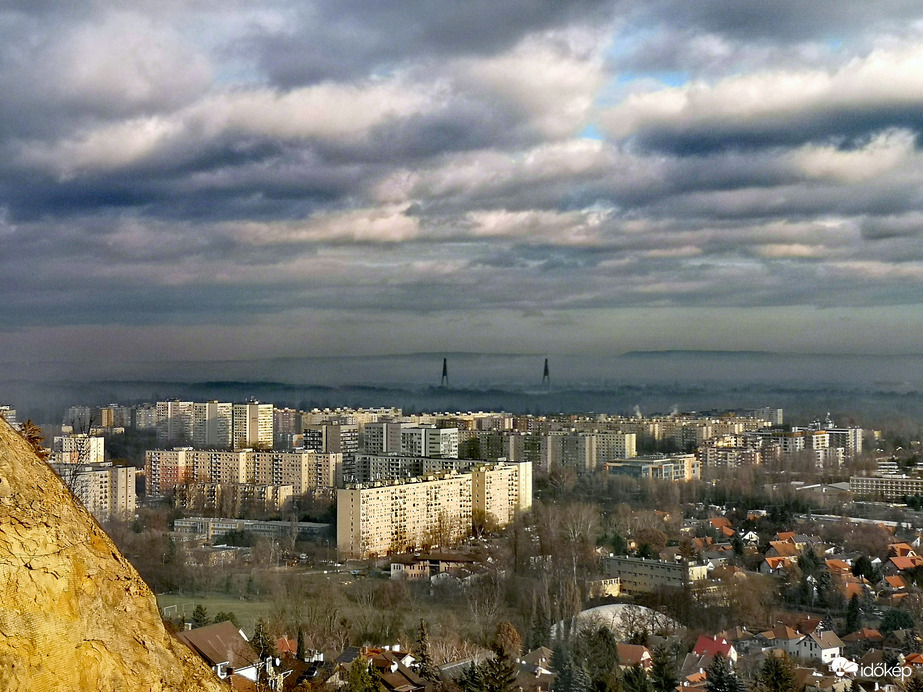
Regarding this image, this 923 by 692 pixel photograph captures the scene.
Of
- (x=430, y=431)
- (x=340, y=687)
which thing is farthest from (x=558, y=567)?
(x=430, y=431)

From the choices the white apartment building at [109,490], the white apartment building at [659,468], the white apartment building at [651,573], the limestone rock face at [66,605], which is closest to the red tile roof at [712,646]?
the white apartment building at [651,573]

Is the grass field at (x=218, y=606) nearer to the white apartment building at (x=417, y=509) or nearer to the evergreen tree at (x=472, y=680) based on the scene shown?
the evergreen tree at (x=472, y=680)

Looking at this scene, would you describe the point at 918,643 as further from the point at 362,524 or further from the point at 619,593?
the point at 362,524

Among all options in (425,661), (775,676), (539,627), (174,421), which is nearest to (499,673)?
(425,661)

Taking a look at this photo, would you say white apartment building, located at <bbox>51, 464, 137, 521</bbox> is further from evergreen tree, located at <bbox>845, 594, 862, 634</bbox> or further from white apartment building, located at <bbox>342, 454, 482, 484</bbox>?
evergreen tree, located at <bbox>845, 594, 862, 634</bbox>

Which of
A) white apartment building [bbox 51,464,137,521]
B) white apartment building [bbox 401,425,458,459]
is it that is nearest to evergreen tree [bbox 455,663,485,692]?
white apartment building [bbox 51,464,137,521]

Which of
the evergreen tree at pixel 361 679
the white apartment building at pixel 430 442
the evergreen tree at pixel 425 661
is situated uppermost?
the white apartment building at pixel 430 442
